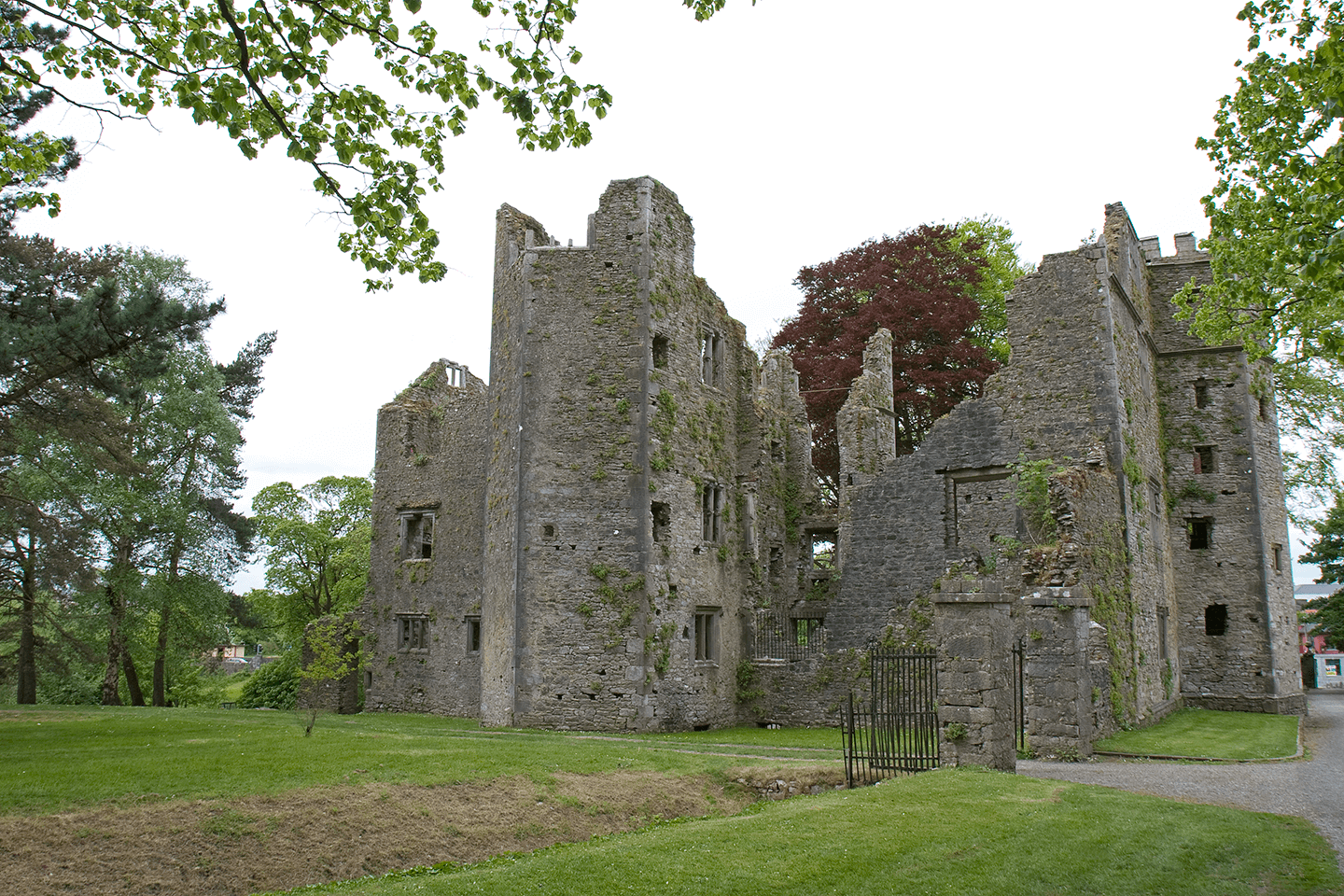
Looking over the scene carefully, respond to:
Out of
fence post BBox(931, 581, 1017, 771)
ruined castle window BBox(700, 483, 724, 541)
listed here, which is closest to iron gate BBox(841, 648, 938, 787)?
fence post BBox(931, 581, 1017, 771)

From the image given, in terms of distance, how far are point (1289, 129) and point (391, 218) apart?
13.3 m

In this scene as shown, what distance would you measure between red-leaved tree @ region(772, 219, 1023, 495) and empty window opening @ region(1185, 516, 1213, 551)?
28.6 ft

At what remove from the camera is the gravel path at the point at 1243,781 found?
36.1ft

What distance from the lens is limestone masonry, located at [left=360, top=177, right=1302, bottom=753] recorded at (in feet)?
67.1

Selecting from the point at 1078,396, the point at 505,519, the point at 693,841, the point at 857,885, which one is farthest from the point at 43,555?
the point at 1078,396

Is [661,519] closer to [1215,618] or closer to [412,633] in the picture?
[412,633]

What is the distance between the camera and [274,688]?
115ft

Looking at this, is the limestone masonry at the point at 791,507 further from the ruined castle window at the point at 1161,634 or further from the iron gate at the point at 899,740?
the iron gate at the point at 899,740

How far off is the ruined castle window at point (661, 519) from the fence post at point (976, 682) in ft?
29.9

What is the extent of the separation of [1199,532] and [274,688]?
31839mm

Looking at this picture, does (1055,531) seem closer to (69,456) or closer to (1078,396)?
(1078,396)

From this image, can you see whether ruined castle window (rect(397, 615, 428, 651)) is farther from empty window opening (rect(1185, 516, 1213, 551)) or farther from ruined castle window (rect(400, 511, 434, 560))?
empty window opening (rect(1185, 516, 1213, 551))

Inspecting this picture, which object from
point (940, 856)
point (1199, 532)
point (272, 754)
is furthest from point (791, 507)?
point (940, 856)

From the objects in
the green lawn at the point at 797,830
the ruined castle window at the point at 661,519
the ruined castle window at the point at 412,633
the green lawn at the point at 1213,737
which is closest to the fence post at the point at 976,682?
the green lawn at the point at 797,830
